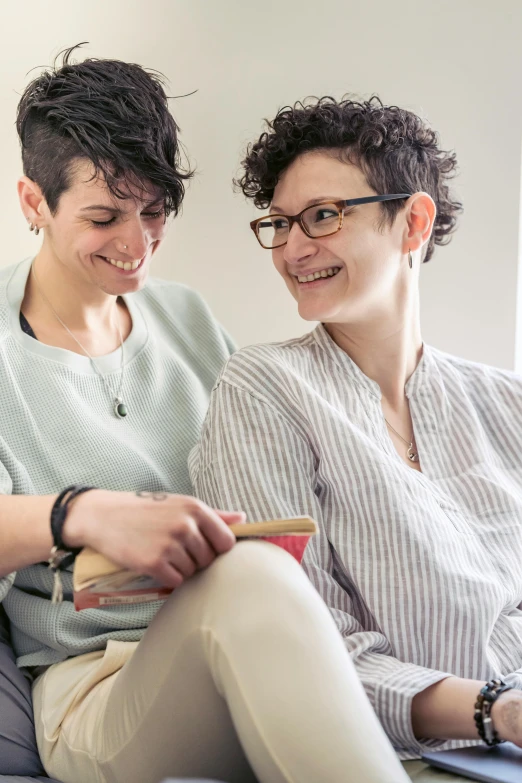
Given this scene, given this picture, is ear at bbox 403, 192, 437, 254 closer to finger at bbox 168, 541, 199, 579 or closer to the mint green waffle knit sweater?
the mint green waffle knit sweater

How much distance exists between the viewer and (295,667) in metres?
0.91

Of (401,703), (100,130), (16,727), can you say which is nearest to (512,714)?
(401,703)

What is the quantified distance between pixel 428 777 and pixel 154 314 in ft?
3.50

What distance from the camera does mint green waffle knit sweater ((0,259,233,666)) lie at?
1.43 m

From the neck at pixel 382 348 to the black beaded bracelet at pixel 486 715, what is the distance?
558 mm

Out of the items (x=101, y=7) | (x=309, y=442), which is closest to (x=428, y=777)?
(x=309, y=442)

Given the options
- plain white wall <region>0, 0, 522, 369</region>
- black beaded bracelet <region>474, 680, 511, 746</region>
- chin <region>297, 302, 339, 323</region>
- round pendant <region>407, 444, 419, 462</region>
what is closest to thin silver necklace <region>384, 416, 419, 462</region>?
round pendant <region>407, 444, 419, 462</region>

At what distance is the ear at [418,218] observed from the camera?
156 centimetres

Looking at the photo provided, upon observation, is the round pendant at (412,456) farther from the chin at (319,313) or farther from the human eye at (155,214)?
the human eye at (155,214)

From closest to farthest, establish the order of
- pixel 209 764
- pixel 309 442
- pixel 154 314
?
1. pixel 209 764
2. pixel 309 442
3. pixel 154 314

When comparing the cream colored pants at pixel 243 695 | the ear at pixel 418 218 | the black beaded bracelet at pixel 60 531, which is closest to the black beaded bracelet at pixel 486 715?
the cream colored pants at pixel 243 695

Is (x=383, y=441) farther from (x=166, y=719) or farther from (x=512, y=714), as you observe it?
(x=166, y=719)

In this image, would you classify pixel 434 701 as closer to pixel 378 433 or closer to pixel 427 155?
pixel 378 433

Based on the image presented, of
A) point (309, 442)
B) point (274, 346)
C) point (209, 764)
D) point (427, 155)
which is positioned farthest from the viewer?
point (427, 155)
